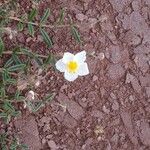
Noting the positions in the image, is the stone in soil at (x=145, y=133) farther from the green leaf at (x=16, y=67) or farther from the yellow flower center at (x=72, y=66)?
the green leaf at (x=16, y=67)

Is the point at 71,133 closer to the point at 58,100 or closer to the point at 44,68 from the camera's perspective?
the point at 58,100

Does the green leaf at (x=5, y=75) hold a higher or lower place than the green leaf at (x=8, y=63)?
lower

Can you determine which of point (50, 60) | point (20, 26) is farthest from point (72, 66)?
point (20, 26)

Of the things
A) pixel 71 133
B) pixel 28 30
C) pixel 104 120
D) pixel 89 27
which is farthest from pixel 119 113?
pixel 28 30

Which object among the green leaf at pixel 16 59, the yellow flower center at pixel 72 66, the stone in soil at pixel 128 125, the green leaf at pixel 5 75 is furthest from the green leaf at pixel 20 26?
the stone in soil at pixel 128 125

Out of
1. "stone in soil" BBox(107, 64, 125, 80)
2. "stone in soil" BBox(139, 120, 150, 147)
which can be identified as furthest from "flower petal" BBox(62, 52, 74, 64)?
"stone in soil" BBox(139, 120, 150, 147)

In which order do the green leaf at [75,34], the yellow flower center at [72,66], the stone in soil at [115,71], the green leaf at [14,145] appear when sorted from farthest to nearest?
the stone in soil at [115,71] → the green leaf at [75,34] → the green leaf at [14,145] → the yellow flower center at [72,66]
